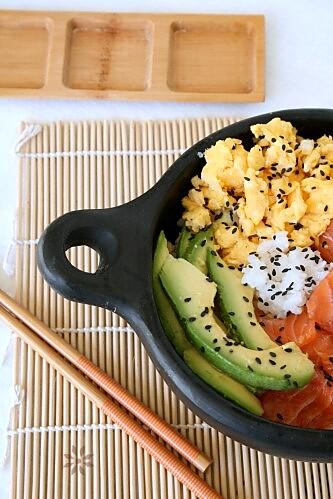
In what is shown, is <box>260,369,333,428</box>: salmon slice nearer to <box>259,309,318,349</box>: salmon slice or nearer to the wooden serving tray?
<box>259,309,318,349</box>: salmon slice

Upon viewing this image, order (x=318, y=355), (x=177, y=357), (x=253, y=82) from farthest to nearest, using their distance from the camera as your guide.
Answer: (x=253, y=82)
(x=318, y=355)
(x=177, y=357)

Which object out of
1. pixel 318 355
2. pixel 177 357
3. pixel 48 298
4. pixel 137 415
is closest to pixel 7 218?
pixel 48 298

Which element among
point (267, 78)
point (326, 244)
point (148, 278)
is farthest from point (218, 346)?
point (267, 78)

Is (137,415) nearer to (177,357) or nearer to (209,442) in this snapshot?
(209,442)

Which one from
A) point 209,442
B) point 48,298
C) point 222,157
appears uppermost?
point 222,157

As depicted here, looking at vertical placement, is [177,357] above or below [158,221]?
below
